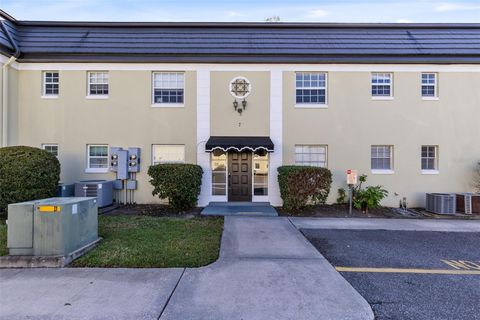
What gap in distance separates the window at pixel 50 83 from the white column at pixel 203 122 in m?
6.13

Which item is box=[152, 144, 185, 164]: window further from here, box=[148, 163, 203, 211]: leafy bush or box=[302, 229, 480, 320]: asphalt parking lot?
box=[302, 229, 480, 320]: asphalt parking lot

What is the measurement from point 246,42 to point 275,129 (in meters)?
4.00

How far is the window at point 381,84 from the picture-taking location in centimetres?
1148

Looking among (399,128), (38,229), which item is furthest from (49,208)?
(399,128)

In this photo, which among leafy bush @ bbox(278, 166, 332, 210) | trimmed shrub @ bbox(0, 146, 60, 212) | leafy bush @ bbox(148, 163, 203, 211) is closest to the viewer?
trimmed shrub @ bbox(0, 146, 60, 212)

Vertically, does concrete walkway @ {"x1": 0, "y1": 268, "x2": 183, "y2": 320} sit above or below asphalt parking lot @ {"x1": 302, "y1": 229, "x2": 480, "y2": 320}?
above

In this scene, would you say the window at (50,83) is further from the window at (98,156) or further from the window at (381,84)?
the window at (381,84)

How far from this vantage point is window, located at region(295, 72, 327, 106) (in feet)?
37.6

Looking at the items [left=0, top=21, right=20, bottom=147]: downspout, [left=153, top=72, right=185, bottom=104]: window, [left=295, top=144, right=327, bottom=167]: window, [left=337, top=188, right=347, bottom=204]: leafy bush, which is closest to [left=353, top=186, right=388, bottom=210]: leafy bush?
[left=337, top=188, right=347, bottom=204]: leafy bush

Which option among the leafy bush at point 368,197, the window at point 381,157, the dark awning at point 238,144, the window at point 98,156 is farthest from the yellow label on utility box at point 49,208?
the window at point 381,157

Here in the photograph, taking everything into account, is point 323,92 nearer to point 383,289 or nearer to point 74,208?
point 383,289

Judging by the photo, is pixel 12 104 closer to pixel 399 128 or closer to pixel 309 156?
pixel 309 156

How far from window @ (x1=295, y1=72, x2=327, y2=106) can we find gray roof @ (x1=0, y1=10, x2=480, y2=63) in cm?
62

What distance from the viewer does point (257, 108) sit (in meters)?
11.3
